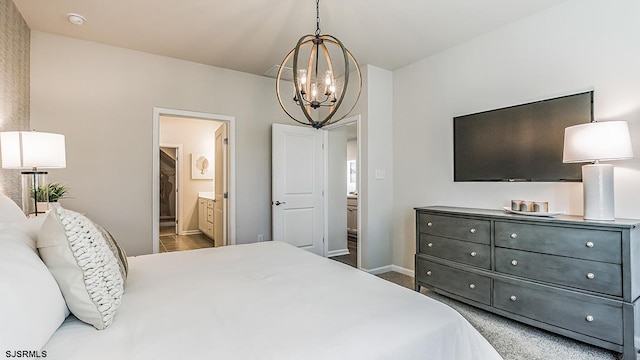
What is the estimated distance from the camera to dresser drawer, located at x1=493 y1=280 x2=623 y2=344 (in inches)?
75.5

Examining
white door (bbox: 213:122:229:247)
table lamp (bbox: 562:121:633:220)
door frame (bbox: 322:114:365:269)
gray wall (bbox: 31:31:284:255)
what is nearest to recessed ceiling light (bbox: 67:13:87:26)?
gray wall (bbox: 31:31:284:255)

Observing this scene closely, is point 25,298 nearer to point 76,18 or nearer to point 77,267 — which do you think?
point 77,267

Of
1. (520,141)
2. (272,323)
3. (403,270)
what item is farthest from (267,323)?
(403,270)

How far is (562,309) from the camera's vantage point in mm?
2111

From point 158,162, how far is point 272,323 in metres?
3.18

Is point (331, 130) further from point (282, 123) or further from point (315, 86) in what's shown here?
point (315, 86)

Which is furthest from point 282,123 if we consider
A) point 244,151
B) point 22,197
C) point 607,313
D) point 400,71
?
point 607,313

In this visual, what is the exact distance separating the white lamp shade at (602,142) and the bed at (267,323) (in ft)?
5.51

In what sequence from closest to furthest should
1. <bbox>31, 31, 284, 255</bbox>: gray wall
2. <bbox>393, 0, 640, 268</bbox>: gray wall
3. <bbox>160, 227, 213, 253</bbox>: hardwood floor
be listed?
<bbox>393, 0, 640, 268</bbox>: gray wall → <bbox>31, 31, 284, 255</bbox>: gray wall → <bbox>160, 227, 213, 253</bbox>: hardwood floor

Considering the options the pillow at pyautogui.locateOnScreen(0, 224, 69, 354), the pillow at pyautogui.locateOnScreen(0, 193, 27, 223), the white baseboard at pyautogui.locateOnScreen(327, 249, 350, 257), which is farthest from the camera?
the white baseboard at pyautogui.locateOnScreen(327, 249, 350, 257)

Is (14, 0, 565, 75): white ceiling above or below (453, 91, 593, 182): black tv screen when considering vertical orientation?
above

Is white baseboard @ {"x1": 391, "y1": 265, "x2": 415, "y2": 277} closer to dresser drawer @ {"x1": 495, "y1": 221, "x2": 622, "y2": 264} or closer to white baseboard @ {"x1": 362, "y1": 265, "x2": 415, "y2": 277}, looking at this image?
white baseboard @ {"x1": 362, "y1": 265, "x2": 415, "y2": 277}

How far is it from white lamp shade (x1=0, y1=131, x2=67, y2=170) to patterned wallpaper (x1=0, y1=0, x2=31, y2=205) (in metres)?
0.35

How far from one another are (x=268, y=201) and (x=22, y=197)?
252cm
